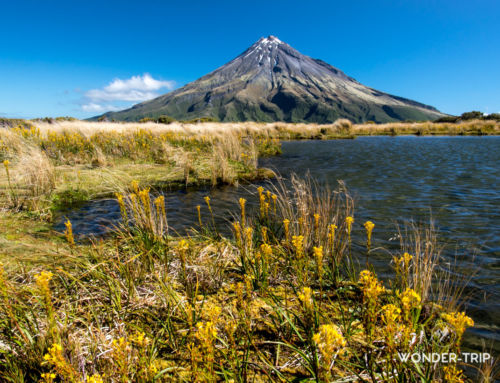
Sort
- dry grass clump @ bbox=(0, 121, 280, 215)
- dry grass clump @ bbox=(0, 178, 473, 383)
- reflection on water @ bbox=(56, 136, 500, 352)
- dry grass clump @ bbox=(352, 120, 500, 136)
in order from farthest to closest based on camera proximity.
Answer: dry grass clump @ bbox=(352, 120, 500, 136) → dry grass clump @ bbox=(0, 121, 280, 215) → reflection on water @ bbox=(56, 136, 500, 352) → dry grass clump @ bbox=(0, 178, 473, 383)

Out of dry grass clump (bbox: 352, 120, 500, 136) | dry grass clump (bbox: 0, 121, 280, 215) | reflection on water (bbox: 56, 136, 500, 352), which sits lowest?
reflection on water (bbox: 56, 136, 500, 352)

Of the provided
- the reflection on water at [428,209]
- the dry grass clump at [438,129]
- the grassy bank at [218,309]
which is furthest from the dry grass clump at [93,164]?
the dry grass clump at [438,129]

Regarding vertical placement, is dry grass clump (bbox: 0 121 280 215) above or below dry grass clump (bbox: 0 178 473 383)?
above

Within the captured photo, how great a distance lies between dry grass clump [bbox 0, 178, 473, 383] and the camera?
139 centimetres

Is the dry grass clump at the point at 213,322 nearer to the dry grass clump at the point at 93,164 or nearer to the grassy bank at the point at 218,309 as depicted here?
the grassy bank at the point at 218,309

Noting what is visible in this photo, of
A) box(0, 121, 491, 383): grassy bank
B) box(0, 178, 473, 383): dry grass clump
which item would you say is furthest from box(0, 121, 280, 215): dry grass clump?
box(0, 178, 473, 383): dry grass clump

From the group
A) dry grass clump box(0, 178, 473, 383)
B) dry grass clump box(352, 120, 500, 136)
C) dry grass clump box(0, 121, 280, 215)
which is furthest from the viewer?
dry grass clump box(352, 120, 500, 136)

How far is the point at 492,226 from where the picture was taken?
5.04 meters

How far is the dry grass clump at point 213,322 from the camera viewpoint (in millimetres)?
1386

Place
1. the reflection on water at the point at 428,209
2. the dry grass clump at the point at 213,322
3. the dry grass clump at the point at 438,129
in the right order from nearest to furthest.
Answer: the dry grass clump at the point at 213,322 → the reflection on water at the point at 428,209 → the dry grass clump at the point at 438,129

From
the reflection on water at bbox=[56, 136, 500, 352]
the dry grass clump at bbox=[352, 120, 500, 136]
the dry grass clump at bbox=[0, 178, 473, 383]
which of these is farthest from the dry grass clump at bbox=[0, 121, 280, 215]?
the dry grass clump at bbox=[352, 120, 500, 136]

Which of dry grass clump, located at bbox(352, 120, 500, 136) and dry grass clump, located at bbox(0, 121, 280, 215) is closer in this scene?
dry grass clump, located at bbox(0, 121, 280, 215)

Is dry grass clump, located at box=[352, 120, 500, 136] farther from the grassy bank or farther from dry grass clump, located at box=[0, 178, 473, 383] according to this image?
dry grass clump, located at box=[0, 178, 473, 383]

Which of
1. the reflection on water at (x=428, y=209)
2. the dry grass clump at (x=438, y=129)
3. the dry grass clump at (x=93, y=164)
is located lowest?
the reflection on water at (x=428, y=209)
